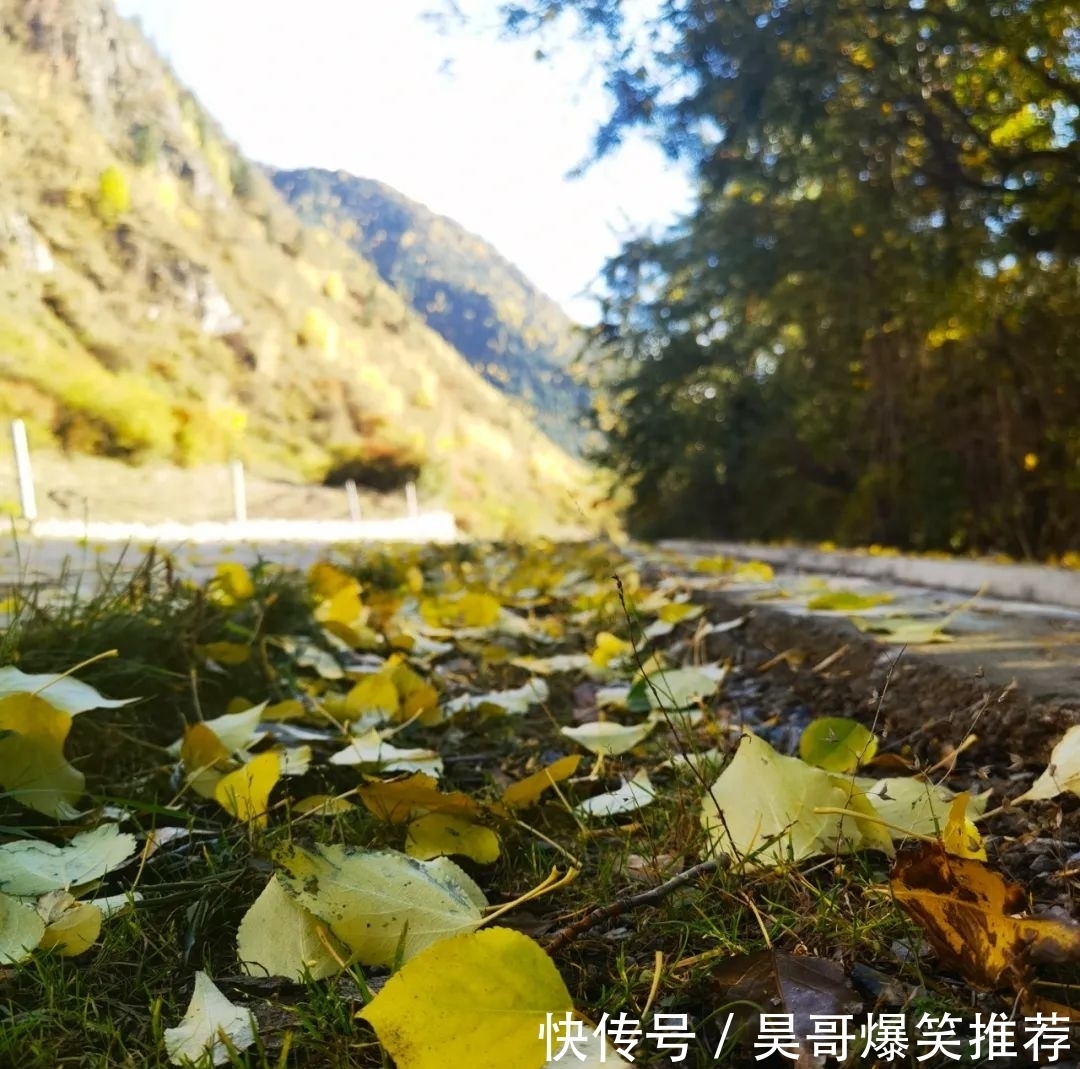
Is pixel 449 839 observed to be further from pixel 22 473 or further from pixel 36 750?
pixel 22 473

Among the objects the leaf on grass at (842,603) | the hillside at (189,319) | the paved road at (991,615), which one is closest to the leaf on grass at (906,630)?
the paved road at (991,615)

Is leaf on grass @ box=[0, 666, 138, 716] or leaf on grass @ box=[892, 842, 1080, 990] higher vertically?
leaf on grass @ box=[0, 666, 138, 716]

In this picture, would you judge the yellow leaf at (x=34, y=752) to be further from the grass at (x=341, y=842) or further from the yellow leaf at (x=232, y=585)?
the yellow leaf at (x=232, y=585)

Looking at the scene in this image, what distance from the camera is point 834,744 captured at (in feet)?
3.08

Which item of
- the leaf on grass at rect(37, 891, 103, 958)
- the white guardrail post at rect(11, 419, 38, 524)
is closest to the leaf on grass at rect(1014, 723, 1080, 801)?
the leaf on grass at rect(37, 891, 103, 958)

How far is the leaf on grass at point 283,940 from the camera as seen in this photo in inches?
26.9

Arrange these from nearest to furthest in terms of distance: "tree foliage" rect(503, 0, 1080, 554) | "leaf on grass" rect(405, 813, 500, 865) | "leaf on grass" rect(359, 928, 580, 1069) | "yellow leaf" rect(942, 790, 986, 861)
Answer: "leaf on grass" rect(359, 928, 580, 1069), "yellow leaf" rect(942, 790, 986, 861), "leaf on grass" rect(405, 813, 500, 865), "tree foliage" rect(503, 0, 1080, 554)

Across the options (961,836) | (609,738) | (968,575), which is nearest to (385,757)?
(609,738)

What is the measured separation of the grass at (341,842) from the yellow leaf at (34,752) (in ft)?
0.12

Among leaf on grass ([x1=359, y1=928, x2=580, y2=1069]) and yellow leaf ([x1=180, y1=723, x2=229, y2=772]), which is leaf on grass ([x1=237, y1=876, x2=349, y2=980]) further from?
yellow leaf ([x1=180, y1=723, x2=229, y2=772])

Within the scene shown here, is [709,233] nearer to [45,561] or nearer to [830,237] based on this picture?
[830,237]

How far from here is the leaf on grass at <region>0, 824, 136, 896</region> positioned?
0.76 meters

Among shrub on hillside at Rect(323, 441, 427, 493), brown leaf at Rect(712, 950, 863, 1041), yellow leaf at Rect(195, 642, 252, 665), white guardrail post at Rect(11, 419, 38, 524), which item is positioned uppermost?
shrub on hillside at Rect(323, 441, 427, 493)

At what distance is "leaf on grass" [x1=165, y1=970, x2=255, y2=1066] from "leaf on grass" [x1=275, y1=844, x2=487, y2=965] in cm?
8
